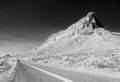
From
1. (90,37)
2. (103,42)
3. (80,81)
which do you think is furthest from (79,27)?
(80,81)

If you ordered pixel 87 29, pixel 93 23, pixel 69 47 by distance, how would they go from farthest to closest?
pixel 93 23, pixel 87 29, pixel 69 47

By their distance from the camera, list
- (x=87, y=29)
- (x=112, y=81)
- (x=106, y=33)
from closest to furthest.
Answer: (x=112, y=81) → (x=106, y=33) → (x=87, y=29)

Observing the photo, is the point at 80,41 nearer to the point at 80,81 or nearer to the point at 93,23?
the point at 93,23

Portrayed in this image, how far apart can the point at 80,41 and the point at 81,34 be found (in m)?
15.5

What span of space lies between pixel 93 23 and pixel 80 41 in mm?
50157

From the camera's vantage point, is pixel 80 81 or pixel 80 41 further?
pixel 80 41

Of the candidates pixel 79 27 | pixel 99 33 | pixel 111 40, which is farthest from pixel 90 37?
pixel 79 27

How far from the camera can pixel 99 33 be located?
149375 mm

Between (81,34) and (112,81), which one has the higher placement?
(81,34)

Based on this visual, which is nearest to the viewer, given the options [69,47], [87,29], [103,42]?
[103,42]

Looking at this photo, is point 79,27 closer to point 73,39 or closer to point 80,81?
point 73,39

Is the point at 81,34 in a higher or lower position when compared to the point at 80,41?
higher

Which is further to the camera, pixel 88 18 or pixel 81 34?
pixel 88 18

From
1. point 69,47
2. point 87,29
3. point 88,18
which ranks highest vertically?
point 88,18
